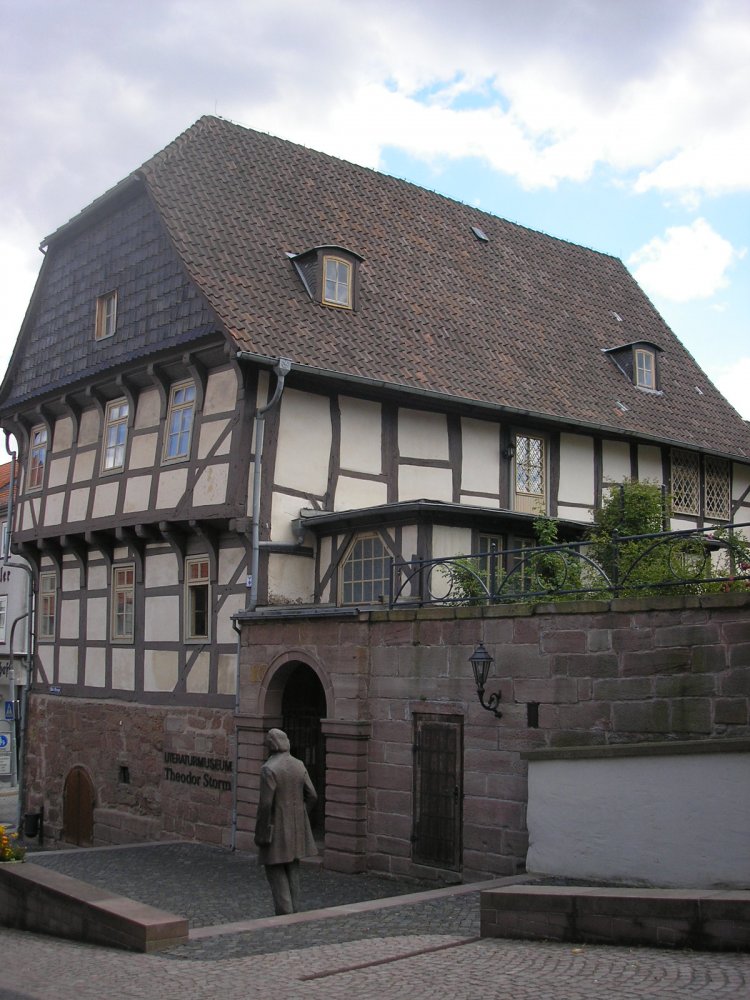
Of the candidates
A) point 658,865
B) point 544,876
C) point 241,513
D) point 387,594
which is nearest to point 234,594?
point 241,513

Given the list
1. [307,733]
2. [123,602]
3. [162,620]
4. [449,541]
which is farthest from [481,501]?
[123,602]

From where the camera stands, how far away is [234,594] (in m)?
18.5

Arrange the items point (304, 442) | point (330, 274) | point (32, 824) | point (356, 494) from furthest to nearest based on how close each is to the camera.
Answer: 1. point (32, 824)
2. point (330, 274)
3. point (356, 494)
4. point (304, 442)

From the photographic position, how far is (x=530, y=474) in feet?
70.3

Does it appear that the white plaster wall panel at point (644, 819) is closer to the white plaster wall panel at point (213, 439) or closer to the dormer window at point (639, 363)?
the white plaster wall panel at point (213, 439)

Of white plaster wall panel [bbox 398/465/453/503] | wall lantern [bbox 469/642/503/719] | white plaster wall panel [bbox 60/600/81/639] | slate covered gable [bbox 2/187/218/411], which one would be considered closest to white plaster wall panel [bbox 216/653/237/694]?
white plaster wall panel [bbox 398/465/453/503]

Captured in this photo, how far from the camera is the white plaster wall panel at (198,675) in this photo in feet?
63.1

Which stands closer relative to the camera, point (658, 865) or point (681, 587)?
point (658, 865)

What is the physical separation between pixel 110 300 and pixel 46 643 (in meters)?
7.18

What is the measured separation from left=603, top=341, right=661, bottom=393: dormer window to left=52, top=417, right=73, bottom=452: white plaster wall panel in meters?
10.9

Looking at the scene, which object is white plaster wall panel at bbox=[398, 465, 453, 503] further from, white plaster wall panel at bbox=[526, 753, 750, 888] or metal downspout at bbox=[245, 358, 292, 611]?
white plaster wall panel at bbox=[526, 753, 750, 888]

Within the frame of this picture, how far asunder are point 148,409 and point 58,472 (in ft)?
11.6

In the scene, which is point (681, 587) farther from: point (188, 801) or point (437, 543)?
point (188, 801)

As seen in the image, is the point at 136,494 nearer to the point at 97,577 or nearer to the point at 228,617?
the point at 97,577
